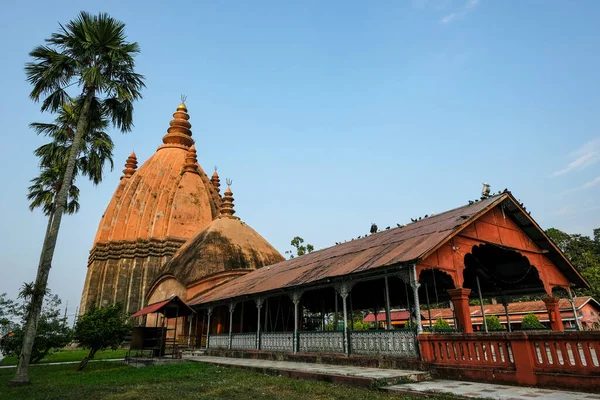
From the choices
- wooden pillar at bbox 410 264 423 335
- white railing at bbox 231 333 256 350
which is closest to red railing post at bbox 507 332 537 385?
wooden pillar at bbox 410 264 423 335

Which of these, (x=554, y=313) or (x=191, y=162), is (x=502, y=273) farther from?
(x=191, y=162)

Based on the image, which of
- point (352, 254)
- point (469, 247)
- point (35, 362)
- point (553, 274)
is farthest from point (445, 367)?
point (35, 362)

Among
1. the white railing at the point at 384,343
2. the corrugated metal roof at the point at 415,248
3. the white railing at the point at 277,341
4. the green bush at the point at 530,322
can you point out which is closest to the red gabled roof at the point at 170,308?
the corrugated metal roof at the point at 415,248

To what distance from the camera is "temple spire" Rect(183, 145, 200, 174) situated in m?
Result: 45.6

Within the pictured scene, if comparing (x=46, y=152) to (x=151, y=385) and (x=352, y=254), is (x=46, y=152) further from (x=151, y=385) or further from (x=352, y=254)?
(x=352, y=254)

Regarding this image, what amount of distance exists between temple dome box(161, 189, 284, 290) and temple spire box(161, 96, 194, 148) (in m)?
21.8

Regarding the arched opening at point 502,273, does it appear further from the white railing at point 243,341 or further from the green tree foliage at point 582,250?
the green tree foliage at point 582,250

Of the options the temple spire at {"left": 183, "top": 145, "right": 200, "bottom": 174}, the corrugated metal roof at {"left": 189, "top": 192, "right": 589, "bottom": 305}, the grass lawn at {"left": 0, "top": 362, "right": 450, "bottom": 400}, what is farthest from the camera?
the temple spire at {"left": 183, "top": 145, "right": 200, "bottom": 174}

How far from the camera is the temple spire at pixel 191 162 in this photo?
45562mm

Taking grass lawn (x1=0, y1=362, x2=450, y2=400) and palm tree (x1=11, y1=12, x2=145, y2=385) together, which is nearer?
grass lawn (x1=0, y1=362, x2=450, y2=400)

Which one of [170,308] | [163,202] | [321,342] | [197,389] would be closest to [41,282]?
[197,389]

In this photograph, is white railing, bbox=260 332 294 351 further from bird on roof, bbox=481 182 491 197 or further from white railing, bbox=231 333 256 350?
bird on roof, bbox=481 182 491 197

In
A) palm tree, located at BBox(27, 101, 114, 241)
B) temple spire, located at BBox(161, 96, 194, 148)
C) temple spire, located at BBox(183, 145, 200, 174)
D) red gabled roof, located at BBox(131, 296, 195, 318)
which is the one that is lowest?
red gabled roof, located at BBox(131, 296, 195, 318)

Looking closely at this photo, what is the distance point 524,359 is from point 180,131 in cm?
5059
